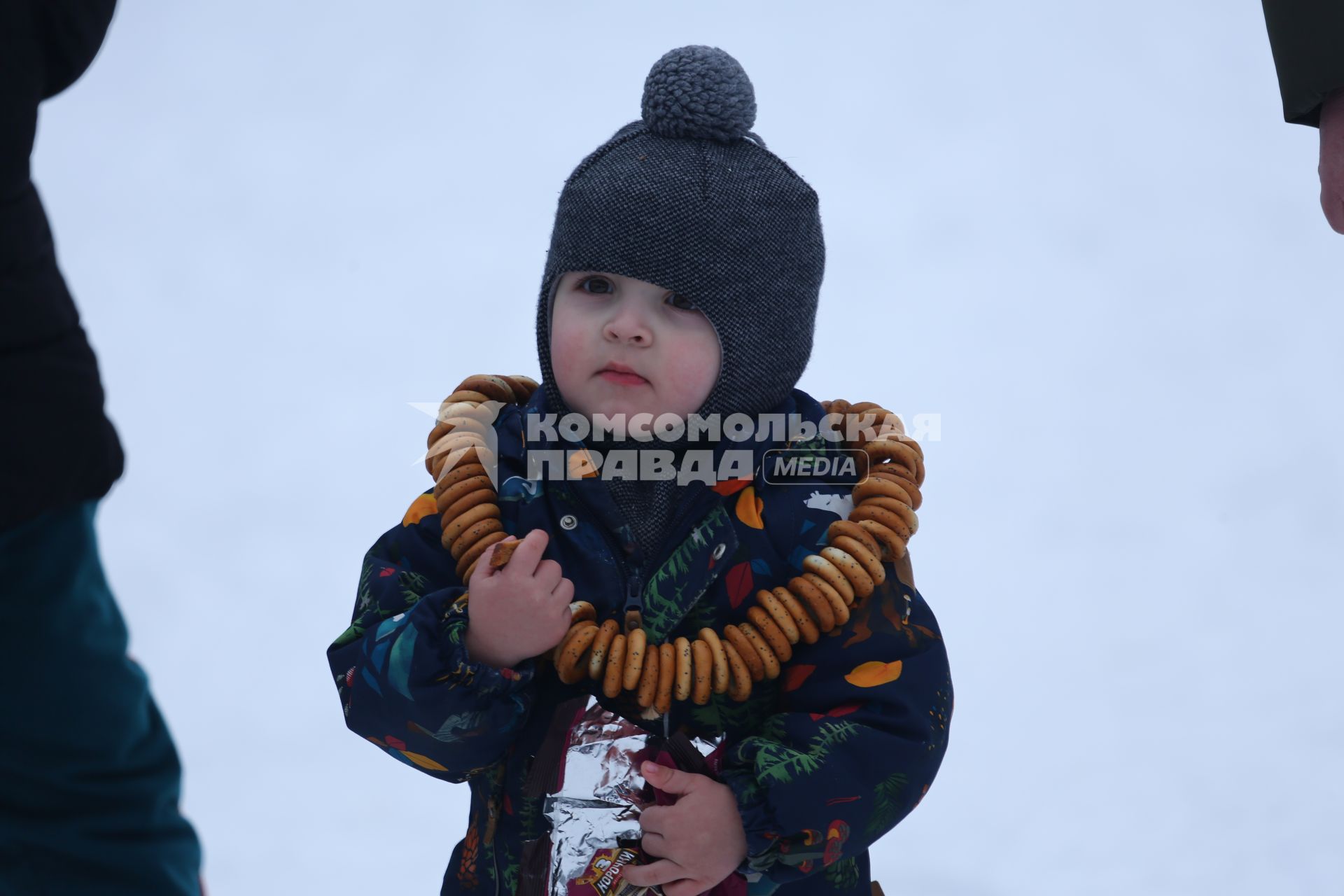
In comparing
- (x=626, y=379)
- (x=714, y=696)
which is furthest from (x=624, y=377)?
(x=714, y=696)

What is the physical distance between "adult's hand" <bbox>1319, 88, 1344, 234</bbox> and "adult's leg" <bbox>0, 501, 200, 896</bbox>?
0.89 m

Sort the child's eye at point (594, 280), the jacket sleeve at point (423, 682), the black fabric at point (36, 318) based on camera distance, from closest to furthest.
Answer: the black fabric at point (36, 318) < the jacket sleeve at point (423, 682) < the child's eye at point (594, 280)

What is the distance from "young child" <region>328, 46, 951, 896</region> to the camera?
96 cm

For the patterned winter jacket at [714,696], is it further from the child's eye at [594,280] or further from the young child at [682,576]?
the child's eye at [594,280]

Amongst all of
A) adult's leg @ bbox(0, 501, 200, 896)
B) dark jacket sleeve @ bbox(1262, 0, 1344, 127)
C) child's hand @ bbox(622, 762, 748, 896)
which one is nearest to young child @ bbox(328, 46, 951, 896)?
child's hand @ bbox(622, 762, 748, 896)

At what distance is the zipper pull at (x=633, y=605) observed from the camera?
1020 millimetres

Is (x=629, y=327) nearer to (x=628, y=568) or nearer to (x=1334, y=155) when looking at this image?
(x=628, y=568)

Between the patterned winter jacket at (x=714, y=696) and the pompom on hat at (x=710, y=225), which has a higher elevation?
the pompom on hat at (x=710, y=225)

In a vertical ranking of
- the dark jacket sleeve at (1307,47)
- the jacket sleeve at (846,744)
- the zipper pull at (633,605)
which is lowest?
the jacket sleeve at (846,744)

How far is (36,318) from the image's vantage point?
63cm

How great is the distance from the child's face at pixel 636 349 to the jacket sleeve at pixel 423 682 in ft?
0.64

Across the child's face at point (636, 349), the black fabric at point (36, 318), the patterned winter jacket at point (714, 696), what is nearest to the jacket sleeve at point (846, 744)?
the patterned winter jacket at point (714, 696)

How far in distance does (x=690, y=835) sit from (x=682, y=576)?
19 centimetres

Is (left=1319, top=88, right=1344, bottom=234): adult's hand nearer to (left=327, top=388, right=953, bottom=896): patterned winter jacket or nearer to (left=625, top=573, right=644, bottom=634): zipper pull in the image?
(left=327, top=388, right=953, bottom=896): patterned winter jacket
